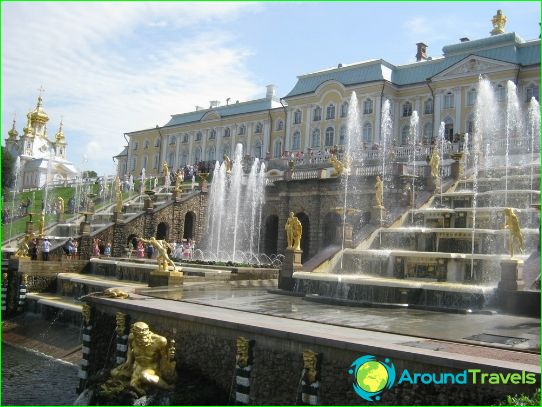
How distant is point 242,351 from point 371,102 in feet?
147

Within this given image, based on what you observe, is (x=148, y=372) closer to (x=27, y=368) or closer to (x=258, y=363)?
(x=258, y=363)

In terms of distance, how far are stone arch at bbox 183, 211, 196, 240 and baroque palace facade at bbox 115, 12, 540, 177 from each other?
13115 mm

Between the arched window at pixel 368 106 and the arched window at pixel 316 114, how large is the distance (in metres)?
5.27

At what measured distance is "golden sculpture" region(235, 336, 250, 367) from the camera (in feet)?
33.8

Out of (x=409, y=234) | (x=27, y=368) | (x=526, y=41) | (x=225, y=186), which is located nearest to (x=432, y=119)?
(x=526, y=41)

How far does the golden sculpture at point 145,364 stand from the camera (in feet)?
35.1

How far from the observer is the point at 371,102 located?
5253 cm

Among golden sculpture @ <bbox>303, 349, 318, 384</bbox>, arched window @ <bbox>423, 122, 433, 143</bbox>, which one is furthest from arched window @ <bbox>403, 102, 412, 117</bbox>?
golden sculpture @ <bbox>303, 349, 318, 384</bbox>

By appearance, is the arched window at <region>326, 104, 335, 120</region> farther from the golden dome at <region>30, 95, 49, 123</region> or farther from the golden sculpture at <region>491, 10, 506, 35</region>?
the golden dome at <region>30, 95, 49, 123</region>

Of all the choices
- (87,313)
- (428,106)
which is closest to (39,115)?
(428,106)

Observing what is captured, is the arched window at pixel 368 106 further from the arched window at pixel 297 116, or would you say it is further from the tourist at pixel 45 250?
the tourist at pixel 45 250

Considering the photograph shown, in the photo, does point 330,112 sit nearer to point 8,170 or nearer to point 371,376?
point 8,170

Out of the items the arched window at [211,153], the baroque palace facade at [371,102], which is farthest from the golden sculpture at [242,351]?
the arched window at [211,153]

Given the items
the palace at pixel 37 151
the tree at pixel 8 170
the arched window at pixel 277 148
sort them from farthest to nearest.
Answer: the palace at pixel 37 151 < the tree at pixel 8 170 < the arched window at pixel 277 148
